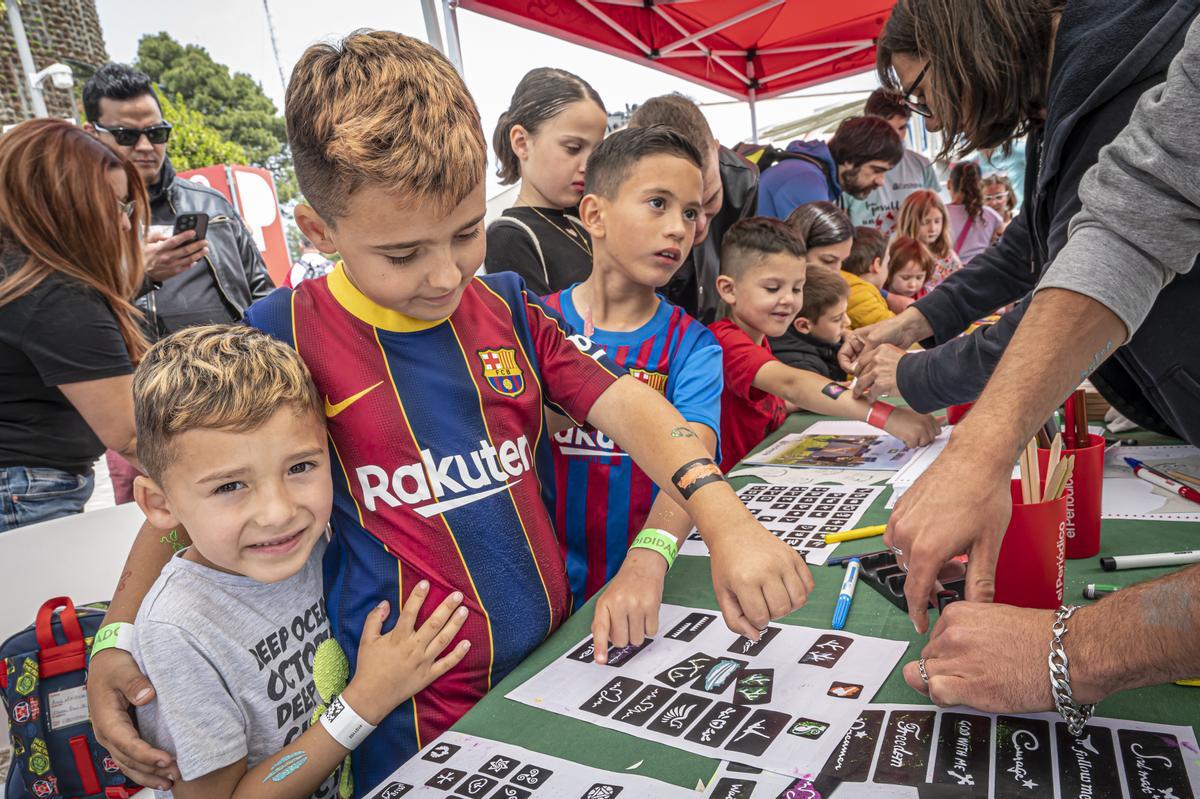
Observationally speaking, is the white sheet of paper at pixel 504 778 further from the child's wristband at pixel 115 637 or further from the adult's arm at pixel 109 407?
the adult's arm at pixel 109 407

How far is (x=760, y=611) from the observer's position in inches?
33.9

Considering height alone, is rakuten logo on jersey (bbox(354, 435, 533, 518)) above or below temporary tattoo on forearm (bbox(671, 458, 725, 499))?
above

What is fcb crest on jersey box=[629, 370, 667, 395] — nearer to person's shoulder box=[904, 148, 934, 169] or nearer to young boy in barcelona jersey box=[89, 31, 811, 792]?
young boy in barcelona jersey box=[89, 31, 811, 792]

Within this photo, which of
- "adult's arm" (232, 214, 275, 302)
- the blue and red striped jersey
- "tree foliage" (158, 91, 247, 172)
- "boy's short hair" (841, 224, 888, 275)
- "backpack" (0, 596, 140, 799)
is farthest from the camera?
"tree foliage" (158, 91, 247, 172)

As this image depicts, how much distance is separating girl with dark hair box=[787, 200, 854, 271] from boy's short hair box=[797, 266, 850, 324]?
1.45ft

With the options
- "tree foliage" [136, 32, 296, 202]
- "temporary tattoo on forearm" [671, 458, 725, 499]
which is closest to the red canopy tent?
"temporary tattoo on forearm" [671, 458, 725, 499]

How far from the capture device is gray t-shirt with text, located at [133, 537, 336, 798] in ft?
3.03

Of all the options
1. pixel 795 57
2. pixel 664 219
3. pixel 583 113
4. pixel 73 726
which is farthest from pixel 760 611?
pixel 795 57

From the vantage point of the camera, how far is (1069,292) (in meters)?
0.93

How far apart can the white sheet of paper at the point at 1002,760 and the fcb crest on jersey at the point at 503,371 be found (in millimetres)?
631

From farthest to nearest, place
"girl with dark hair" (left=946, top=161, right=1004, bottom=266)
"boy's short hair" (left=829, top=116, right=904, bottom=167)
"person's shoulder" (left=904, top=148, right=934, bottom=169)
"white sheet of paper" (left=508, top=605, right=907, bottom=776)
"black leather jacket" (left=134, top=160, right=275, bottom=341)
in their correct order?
1. "girl with dark hair" (left=946, top=161, right=1004, bottom=266)
2. "person's shoulder" (left=904, top=148, right=934, bottom=169)
3. "boy's short hair" (left=829, top=116, right=904, bottom=167)
4. "black leather jacket" (left=134, top=160, right=275, bottom=341)
5. "white sheet of paper" (left=508, top=605, right=907, bottom=776)

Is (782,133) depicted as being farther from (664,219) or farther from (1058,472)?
(1058,472)

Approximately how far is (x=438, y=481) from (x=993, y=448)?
29.0 inches

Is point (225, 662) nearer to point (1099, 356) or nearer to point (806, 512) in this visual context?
point (806, 512)
